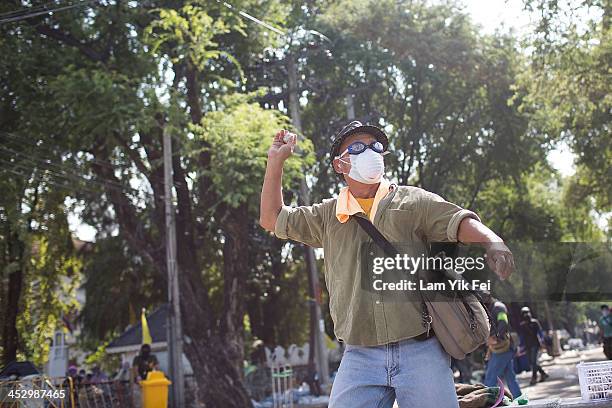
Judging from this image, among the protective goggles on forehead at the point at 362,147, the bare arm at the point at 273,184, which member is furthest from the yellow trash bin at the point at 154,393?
the protective goggles on forehead at the point at 362,147

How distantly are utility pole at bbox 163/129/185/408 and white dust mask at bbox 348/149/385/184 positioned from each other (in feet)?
39.6

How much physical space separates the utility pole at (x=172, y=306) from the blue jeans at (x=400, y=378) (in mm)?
12544

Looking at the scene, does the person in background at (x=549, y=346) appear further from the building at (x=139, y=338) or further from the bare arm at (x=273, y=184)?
the bare arm at (x=273, y=184)

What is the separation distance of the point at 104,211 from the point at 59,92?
34.8 feet

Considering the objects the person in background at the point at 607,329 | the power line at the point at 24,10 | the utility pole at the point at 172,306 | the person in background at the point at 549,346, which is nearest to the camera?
the person in background at the point at 607,329

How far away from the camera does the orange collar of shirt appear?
334 cm

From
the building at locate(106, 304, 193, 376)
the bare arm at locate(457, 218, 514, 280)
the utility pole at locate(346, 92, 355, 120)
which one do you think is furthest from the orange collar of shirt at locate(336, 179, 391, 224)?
the building at locate(106, 304, 193, 376)

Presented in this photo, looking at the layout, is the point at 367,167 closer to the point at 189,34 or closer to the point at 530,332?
the point at 189,34

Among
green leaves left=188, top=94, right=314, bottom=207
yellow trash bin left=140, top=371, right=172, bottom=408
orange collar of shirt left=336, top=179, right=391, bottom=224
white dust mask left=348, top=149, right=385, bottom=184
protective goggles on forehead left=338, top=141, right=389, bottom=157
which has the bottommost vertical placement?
yellow trash bin left=140, top=371, right=172, bottom=408

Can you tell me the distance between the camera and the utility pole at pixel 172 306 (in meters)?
15.7

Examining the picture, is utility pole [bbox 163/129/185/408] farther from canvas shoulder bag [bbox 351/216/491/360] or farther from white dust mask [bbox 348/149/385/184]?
canvas shoulder bag [bbox 351/216/491/360]

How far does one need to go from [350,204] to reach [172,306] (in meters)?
13.6

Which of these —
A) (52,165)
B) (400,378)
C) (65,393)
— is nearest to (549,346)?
(52,165)

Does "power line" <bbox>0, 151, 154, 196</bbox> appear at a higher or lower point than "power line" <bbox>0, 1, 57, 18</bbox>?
lower
